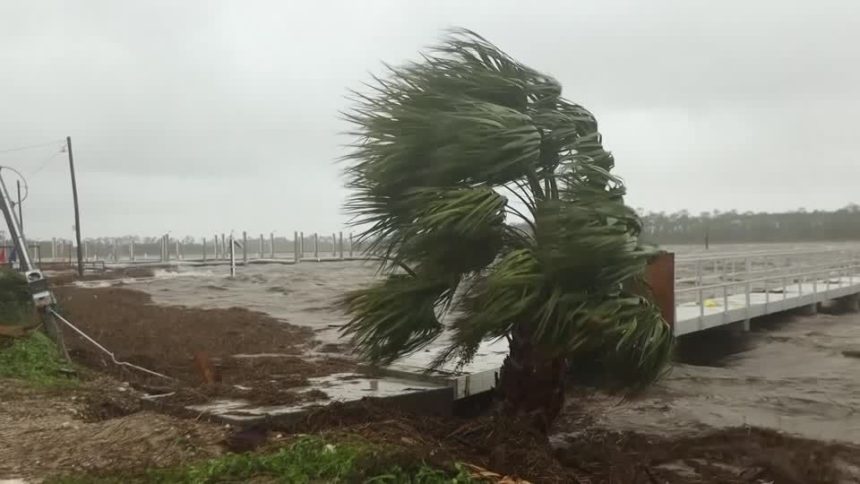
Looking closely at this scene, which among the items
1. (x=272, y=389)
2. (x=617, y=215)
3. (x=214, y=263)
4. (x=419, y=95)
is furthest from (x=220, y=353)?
(x=214, y=263)

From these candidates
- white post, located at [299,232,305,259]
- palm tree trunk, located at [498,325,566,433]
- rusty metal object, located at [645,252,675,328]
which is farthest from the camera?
white post, located at [299,232,305,259]

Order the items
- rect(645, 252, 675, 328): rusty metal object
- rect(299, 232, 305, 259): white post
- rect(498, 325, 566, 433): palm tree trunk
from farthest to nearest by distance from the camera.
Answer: rect(299, 232, 305, 259): white post → rect(645, 252, 675, 328): rusty metal object → rect(498, 325, 566, 433): palm tree trunk

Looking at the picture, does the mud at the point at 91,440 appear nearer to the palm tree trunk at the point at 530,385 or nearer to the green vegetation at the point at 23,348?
the green vegetation at the point at 23,348

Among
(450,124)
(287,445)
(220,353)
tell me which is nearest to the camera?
(287,445)

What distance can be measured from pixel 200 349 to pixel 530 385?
7.74m

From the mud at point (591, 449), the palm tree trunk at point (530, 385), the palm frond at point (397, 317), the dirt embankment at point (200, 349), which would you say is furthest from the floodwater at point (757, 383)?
the palm tree trunk at point (530, 385)

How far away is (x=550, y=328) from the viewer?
6.03 m

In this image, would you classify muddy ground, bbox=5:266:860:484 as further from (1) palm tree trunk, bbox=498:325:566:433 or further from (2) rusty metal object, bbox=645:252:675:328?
(2) rusty metal object, bbox=645:252:675:328

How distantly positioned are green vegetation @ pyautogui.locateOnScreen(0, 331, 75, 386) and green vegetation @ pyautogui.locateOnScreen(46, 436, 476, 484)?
4.17m

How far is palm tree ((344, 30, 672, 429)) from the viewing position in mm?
5953

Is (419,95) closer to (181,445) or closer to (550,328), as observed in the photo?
(550,328)

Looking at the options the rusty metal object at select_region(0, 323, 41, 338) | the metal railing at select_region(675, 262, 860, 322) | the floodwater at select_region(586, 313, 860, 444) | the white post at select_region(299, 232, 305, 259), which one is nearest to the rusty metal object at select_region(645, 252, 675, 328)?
the floodwater at select_region(586, 313, 860, 444)

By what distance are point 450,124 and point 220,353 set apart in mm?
7843

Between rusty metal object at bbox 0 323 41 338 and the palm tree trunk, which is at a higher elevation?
rusty metal object at bbox 0 323 41 338
